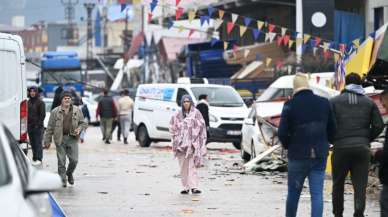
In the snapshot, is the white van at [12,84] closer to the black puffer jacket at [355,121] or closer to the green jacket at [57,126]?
the green jacket at [57,126]

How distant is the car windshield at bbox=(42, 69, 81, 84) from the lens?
55438 mm

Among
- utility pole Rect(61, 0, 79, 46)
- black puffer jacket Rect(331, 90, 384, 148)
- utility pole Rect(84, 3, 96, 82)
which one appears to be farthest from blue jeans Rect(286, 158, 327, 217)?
utility pole Rect(61, 0, 79, 46)

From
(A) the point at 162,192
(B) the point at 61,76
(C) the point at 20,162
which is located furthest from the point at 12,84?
(B) the point at 61,76

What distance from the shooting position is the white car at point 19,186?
21.9 ft

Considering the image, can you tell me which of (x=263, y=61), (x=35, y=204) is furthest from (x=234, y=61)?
(x=35, y=204)

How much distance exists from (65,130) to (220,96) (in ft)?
43.5

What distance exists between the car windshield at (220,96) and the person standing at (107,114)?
181 inches

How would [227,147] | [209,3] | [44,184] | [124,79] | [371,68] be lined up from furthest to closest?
1. [124,79]
2. [209,3]
3. [227,147]
4. [371,68]
5. [44,184]

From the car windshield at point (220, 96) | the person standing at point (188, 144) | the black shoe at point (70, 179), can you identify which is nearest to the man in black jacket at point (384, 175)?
the person standing at point (188, 144)

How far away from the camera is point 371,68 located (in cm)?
1608

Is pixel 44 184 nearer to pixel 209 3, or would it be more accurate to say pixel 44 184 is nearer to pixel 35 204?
pixel 35 204

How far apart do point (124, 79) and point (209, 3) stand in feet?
69.4

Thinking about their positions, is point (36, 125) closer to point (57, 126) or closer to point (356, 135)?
point (57, 126)

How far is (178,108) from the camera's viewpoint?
28672 mm
